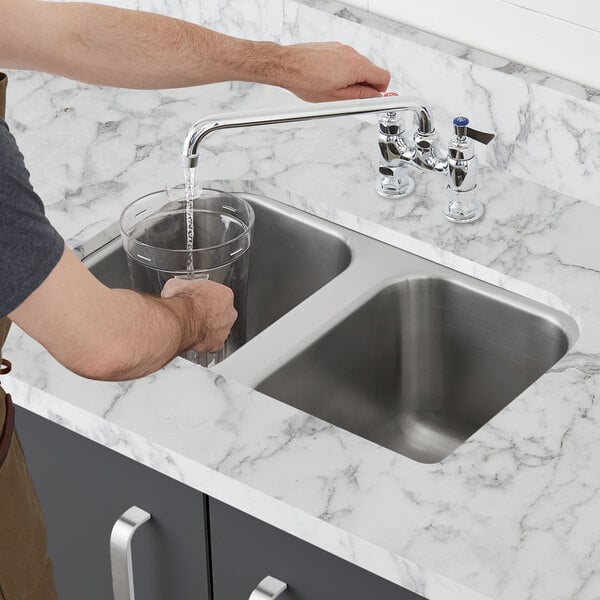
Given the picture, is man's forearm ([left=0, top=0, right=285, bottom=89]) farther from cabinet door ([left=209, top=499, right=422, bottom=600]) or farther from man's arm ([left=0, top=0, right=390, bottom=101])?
cabinet door ([left=209, top=499, right=422, bottom=600])

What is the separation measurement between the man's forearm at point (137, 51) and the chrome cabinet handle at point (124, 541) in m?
0.62

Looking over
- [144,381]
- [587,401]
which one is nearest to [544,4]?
[587,401]

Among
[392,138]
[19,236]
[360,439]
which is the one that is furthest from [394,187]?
[19,236]

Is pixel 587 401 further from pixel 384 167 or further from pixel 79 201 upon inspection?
pixel 79 201

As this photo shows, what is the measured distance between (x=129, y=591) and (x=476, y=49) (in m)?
0.91

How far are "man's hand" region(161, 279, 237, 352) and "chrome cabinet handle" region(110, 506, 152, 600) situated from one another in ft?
0.68

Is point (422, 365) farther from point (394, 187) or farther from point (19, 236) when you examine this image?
point (19, 236)

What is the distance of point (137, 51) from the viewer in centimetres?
178

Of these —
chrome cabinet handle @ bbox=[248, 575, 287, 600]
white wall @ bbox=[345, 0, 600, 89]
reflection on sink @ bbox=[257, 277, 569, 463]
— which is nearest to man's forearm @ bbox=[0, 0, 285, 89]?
white wall @ bbox=[345, 0, 600, 89]

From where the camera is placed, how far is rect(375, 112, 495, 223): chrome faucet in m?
1.66

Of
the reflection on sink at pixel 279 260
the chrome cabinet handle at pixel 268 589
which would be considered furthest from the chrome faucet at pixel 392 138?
the chrome cabinet handle at pixel 268 589

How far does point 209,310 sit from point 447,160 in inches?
15.0

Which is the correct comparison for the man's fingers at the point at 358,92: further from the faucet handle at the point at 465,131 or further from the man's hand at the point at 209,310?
the man's hand at the point at 209,310

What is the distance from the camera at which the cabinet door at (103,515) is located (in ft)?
4.87
